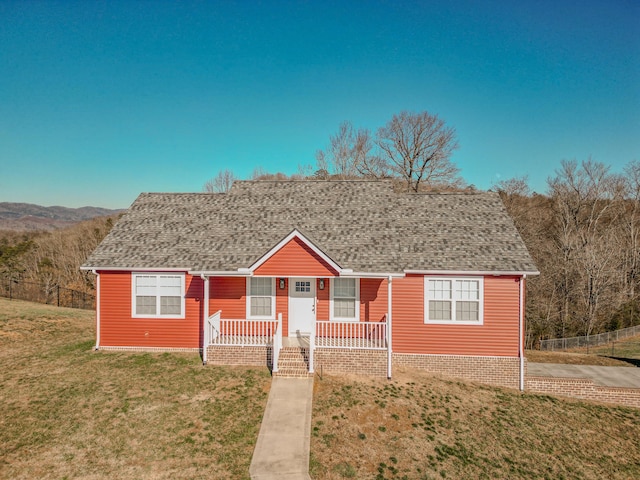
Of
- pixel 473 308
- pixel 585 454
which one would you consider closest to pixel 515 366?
pixel 473 308

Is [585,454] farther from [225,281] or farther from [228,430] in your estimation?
[225,281]

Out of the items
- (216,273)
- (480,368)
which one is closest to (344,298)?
(216,273)

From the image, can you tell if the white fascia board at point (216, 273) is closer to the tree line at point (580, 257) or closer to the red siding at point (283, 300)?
the red siding at point (283, 300)

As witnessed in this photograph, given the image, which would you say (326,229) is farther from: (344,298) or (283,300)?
(283,300)

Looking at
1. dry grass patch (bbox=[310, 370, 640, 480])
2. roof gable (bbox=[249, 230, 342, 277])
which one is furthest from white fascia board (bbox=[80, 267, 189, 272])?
dry grass patch (bbox=[310, 370, 640, 480])

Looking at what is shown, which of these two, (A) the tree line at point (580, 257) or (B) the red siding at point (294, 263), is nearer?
(B) the red siding at point (294, 263)

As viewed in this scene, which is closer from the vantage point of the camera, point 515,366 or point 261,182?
point 515,366

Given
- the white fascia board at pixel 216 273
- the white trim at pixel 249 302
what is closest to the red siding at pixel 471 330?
the white trim at pixel 249 302
